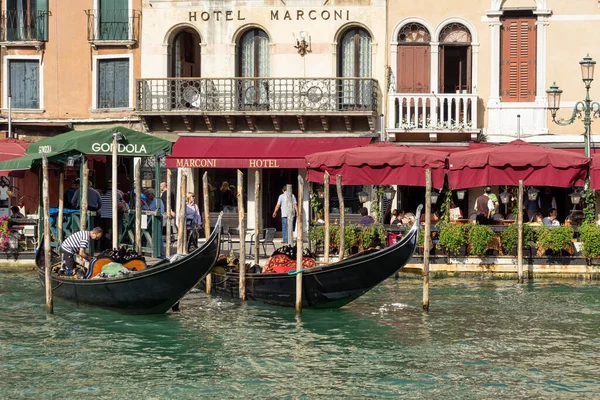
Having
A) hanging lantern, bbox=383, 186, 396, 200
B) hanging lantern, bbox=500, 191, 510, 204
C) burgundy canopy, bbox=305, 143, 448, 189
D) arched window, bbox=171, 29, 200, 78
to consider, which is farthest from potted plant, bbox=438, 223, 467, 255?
arched window, bbox=171, 29, 200, 78

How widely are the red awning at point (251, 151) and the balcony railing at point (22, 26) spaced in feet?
13.9

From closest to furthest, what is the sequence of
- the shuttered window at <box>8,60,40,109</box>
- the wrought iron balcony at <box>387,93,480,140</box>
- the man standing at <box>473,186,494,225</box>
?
the man standing at <box>473,186,494,225</box> < the wrought iron balcony at <box>387,93,480,140</box> < the shuttered window at <box>8,60,40,109</box>

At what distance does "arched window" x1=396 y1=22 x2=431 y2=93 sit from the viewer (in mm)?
27188

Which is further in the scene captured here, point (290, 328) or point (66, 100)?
point (66, 100)

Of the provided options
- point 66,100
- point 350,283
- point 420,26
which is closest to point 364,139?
point 420,26

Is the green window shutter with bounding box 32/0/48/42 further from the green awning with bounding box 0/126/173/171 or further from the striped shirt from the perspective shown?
the striped shirt

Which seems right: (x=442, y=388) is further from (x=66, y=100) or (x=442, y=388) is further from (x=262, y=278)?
(x=66, y=100)

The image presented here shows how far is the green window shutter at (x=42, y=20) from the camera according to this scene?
94.0 feet

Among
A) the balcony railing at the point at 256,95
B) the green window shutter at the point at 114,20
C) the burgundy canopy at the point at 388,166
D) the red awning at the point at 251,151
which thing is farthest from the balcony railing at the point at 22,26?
the burgundy canopy at the point at 388,166

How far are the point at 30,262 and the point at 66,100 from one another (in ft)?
18.5

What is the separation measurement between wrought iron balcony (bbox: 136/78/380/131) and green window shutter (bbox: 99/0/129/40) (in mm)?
1456

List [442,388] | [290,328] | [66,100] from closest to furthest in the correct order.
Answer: [442,388] → [290,328] → [66,100]

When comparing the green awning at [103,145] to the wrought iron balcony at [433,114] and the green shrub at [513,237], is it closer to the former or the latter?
the wrought iron balcony at [433,114]

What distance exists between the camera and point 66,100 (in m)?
28.8
